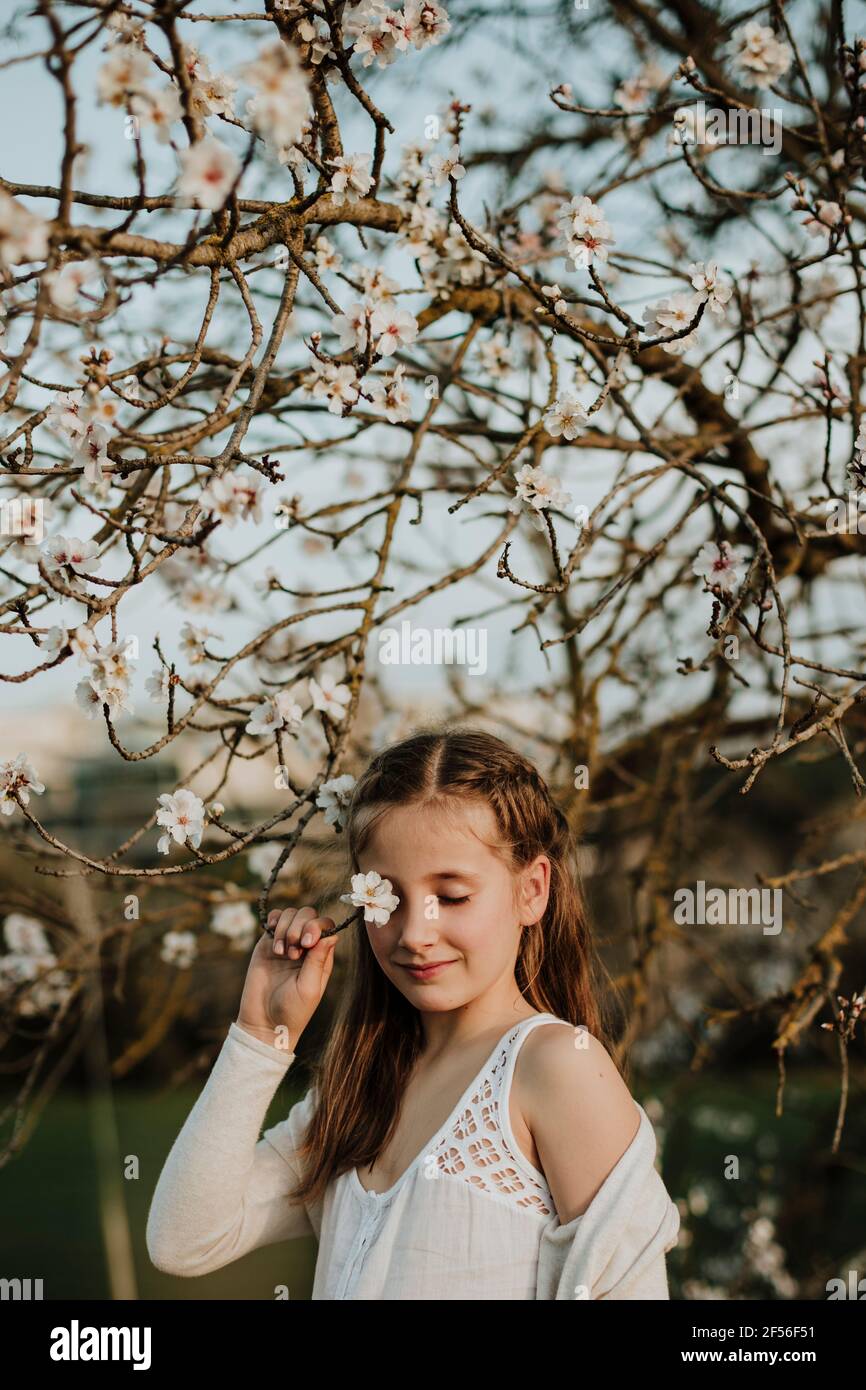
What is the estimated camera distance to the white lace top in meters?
1.06

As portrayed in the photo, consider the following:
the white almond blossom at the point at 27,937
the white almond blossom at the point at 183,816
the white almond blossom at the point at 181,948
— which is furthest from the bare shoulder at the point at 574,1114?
the white almond blossom at the point at 27,937

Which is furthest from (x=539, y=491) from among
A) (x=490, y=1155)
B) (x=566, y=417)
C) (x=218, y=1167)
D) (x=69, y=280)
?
(x=218, y=1167)

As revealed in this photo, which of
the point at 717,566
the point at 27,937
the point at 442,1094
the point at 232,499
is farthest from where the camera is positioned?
the point at 27,937

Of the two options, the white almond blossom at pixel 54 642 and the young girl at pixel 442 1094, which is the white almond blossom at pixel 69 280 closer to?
the white almond blossom at pixel 54 642

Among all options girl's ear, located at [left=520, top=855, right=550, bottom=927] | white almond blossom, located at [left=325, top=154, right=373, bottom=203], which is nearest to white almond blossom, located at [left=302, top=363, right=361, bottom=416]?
white almond blossom, located at [left=325, top=154, right=373, bottom=203]

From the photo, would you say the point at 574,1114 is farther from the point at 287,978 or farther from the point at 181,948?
the point at 181,948

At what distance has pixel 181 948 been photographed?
89.7 inches

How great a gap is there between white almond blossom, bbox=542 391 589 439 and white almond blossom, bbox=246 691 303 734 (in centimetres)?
37

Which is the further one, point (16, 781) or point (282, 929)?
point (282, 929)

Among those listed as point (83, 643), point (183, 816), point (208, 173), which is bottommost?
point (183, 816)

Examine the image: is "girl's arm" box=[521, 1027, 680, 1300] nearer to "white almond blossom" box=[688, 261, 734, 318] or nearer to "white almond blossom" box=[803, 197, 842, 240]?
"white almond blossom" box=[688, 261, 734, 318]

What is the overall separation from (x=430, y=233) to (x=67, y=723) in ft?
10.4

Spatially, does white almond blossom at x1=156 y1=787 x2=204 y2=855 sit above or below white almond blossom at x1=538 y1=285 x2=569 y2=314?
below

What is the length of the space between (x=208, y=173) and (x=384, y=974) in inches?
32.3
